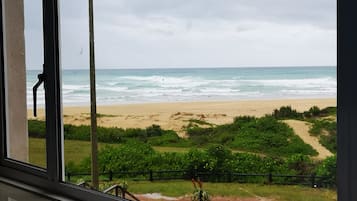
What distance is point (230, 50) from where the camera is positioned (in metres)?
1.57

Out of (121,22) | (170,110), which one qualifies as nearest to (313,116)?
(170,110)

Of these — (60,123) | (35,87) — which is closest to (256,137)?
(60,123)

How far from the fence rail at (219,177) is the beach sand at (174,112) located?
165 millimetres

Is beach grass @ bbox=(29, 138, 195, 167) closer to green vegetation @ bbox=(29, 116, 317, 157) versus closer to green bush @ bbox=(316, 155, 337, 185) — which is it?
green vegetation @ bbox=(29, 116, 317, 157)

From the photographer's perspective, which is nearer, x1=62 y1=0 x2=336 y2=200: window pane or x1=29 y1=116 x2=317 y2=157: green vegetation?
x1=62 y1=0 x2=336 y2=200: window pane

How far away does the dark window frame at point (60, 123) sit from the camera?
2.81 feet

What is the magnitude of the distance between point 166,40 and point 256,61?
471mm

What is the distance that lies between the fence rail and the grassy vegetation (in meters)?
0.02

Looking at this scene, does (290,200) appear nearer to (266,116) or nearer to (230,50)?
(266,116)

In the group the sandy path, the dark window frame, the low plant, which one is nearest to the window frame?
the dark window frame

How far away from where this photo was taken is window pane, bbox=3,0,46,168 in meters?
2.01

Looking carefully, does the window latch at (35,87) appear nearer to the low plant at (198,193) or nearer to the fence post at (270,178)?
the low plant at (198,193)

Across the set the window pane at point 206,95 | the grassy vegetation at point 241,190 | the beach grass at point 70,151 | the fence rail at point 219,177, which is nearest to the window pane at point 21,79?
the beach grass at point 70,151

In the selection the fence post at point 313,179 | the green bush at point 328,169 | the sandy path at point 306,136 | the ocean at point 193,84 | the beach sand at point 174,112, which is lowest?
the fence post at point 313,179
